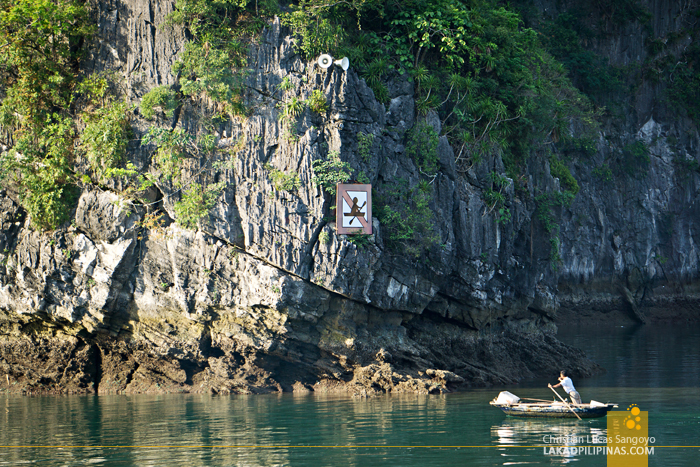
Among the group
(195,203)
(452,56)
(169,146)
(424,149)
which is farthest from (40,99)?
(452,56)

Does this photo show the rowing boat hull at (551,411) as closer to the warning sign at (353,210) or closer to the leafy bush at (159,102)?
the warning sign at (353,210)

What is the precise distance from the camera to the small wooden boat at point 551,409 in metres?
13.4

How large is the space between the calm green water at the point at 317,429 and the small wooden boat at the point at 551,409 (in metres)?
0.25

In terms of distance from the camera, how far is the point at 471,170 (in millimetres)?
19469

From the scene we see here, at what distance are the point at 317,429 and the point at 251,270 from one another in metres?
5.25

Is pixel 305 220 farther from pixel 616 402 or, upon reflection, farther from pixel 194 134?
pixel 616 402

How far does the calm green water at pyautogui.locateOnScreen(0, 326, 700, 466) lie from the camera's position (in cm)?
1071

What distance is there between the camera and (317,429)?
12539 mm

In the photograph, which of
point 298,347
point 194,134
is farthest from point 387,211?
point 194,134

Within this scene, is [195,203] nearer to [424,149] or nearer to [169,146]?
[169,146]

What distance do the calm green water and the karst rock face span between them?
117 cm

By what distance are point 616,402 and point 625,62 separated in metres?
26.8

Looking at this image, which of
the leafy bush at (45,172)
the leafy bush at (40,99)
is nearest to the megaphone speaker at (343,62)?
the leafy bush at (40,99)

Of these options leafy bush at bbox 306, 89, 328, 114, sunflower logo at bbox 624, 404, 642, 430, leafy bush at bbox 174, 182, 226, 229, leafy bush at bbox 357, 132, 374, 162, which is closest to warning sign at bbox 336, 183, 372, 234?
leafy bush at bbox 357, 132, 374, 162
